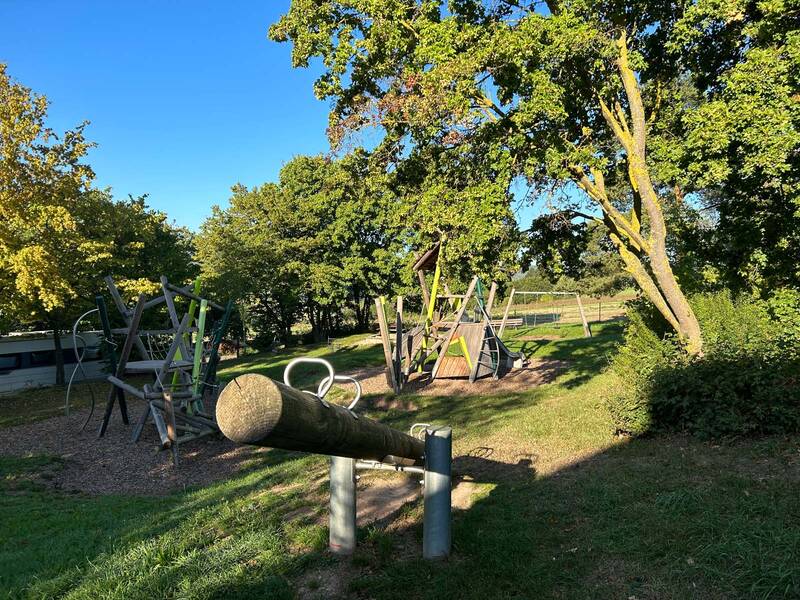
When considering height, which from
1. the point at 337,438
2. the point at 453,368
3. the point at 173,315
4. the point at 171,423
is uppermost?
the point at 173,315

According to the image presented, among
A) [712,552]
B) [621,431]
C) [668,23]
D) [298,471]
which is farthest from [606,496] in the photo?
[668,23]

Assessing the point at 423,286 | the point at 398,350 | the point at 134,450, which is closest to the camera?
the point at 134,450

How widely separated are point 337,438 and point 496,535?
6.93ft

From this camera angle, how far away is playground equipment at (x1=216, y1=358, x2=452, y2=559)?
2.36 meters

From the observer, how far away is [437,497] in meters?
3.97

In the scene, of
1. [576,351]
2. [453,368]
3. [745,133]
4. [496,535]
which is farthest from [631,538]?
[576,351]

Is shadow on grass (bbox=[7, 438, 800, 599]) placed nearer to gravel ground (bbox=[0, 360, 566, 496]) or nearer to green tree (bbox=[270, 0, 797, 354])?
gravel ground (bbox=[0, 360, 566, 496])

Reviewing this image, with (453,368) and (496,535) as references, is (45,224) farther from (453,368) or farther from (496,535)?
(496,535)

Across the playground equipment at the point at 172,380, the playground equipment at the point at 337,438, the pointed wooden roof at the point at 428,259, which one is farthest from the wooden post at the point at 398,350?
the playground equipment at the point at 337,438

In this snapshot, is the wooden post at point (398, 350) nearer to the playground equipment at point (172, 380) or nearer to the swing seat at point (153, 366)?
the playground equipment at point (172, 380)

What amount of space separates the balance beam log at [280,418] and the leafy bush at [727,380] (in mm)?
5005

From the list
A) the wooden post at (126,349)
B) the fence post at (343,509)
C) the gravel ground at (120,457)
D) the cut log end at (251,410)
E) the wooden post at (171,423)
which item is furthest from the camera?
the wooden post at (126,349)

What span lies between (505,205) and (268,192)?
1163 inches

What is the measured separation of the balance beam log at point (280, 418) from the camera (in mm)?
2350
